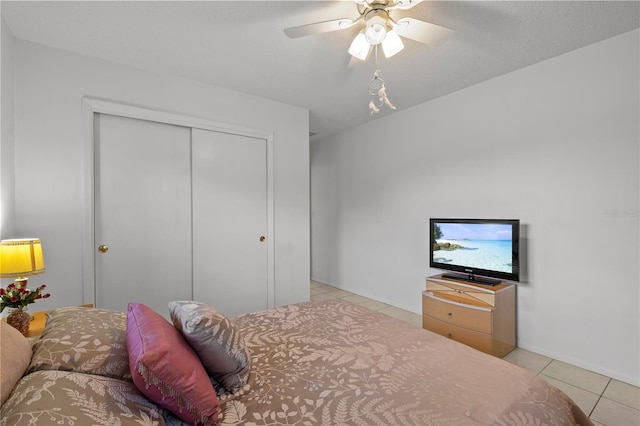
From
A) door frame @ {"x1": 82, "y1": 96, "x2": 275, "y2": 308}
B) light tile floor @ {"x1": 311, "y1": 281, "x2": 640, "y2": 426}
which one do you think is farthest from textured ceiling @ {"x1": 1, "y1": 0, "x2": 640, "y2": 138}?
light tile floor @ {"x1": 311, "y1": 281, "x2": 640, "y2": 426}

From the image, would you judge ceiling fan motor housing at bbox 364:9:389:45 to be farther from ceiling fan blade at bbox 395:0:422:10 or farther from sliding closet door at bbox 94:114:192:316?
sliding closet door at bbox 94:114:192:316

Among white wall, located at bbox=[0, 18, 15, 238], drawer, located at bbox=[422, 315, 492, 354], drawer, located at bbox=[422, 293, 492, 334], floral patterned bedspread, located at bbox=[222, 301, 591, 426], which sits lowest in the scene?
drawer, located at bbox=[422, 315, 492, 354]

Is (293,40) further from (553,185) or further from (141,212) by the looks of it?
(553,185)

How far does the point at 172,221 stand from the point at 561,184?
3.60 m

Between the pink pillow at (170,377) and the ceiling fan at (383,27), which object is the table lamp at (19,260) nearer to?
the pink pillow at (170,377)

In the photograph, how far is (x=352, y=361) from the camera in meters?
1.40

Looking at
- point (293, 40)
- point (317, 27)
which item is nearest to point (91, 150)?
point (293, 40)

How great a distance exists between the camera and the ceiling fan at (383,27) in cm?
182

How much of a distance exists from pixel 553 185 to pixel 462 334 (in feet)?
5.05

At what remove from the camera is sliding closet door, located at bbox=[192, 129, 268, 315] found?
3209mm

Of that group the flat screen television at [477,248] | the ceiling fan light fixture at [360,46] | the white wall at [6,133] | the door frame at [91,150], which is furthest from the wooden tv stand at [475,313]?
the white wall at [6,133]

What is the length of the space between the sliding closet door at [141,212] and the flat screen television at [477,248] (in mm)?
2651

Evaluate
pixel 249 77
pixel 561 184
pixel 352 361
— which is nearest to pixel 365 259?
pixel 561 184

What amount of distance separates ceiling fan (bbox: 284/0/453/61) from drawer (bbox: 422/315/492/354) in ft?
7.71
